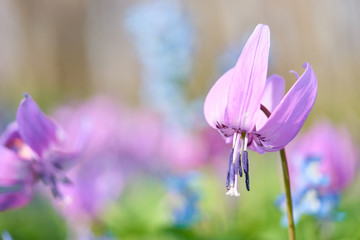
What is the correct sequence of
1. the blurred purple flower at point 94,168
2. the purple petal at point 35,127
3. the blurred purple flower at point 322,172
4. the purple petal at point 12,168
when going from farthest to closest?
1. the blurred purple flower at point 94,168
2. the blurred purple flower at point 322,172
3. the purple petal at point 12,168
4. the purple petal at point 35,127

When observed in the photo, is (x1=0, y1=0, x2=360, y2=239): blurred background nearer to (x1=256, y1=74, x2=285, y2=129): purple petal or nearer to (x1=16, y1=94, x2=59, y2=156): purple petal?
(x1=16, y1=94, x2=59, y2=156): purple petal

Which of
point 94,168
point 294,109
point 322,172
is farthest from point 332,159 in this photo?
point 94,168

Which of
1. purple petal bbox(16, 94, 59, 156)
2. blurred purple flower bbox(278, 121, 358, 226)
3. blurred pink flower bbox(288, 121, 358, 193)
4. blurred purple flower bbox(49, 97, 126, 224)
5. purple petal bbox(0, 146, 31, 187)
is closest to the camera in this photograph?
purple petal bbox(16, 94, 59, 156)

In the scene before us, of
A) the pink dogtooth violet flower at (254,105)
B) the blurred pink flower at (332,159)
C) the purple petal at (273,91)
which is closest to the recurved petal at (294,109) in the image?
the pink dogtooth violet flower at (254,105)

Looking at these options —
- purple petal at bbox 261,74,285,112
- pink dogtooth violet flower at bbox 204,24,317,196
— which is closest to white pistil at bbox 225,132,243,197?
pink dogtooth violet flower at bbox 204,24,317,196

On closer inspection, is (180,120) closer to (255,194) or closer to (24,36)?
(255,194)

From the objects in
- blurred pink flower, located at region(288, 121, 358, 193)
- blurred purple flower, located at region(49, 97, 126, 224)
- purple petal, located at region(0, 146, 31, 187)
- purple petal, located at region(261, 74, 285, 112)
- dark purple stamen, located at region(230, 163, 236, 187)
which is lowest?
dark purple stamen, located at region(230, 163, 236, 187)

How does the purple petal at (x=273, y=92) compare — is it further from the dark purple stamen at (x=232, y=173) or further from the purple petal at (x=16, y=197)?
Answer: the purple petal at (x=16, y=197)

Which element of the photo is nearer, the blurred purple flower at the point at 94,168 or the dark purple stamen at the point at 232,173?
the dark purple stamen at the point at 232,173
